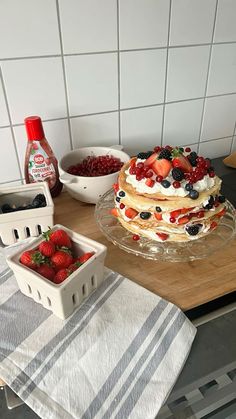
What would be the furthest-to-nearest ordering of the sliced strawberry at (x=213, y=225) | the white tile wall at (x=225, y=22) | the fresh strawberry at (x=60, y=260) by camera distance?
the white tile wall at (x=225, y=22), the sliced strawberry at (x=213, y=225), the fresh strawberry at (x=60, y=260)

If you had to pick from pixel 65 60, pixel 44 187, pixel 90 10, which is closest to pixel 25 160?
pixel 44 187

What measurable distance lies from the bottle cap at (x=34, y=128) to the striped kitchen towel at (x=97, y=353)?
333mm

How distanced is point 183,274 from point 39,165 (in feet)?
1.34

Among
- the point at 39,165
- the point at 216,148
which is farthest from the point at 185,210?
the point at 216,148

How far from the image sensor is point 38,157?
0.75m

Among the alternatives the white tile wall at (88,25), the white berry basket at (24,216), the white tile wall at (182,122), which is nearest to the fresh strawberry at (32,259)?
the white berry basket at (24,216)

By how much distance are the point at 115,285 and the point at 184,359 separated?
0.17 meters

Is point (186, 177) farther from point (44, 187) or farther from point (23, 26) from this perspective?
point (23, 26)

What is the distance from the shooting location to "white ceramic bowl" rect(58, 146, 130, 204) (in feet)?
2.42

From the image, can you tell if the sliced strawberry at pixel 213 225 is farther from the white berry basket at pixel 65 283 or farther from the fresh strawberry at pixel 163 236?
the white berry basket at pixel 65 283

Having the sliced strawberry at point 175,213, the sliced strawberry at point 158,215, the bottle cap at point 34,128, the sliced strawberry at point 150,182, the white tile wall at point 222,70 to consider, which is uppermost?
the white tile wall at point 222,70

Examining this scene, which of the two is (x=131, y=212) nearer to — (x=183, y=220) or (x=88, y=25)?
(x=183, y=220)

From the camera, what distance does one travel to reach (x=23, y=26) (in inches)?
26.7

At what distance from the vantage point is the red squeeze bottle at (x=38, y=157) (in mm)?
715
